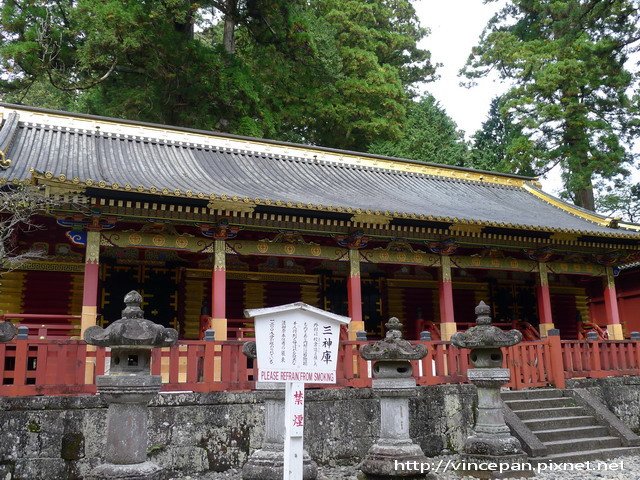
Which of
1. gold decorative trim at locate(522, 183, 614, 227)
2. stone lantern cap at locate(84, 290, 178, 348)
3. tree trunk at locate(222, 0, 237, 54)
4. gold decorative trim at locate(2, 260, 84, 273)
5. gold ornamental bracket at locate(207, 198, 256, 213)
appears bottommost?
stone lantern cap at locate(84, 290, 178, 348)

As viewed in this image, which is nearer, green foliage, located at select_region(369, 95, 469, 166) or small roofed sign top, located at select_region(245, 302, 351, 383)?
small roofed sign top, located at select_region(245, 302, 351, 383)

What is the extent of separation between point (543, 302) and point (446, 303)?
11.0 ft

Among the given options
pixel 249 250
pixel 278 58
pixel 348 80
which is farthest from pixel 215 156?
pixel 348 80

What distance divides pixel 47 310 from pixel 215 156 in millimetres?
5948

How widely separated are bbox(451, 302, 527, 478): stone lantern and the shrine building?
14.0ft

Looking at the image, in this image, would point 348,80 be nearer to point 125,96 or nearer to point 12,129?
point 125,96

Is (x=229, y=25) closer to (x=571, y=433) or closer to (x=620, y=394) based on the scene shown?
(x=620, y=394)

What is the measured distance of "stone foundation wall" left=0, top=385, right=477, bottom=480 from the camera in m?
8.07

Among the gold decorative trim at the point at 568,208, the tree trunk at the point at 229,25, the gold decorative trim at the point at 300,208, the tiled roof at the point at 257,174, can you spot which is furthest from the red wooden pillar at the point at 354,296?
the tree trunk at the point at 229,25

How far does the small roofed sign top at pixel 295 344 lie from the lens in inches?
227

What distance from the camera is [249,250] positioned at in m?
12.9

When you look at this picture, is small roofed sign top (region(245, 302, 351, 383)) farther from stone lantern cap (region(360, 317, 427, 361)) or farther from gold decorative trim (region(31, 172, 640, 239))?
gold decorative trim (region(31, 172, 640, 239))

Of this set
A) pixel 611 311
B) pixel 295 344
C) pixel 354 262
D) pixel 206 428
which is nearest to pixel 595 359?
pixel 611 311

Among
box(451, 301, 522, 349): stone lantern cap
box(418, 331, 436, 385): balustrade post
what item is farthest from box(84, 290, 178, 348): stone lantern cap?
box(418, 331, 436, 385): balustrade post
